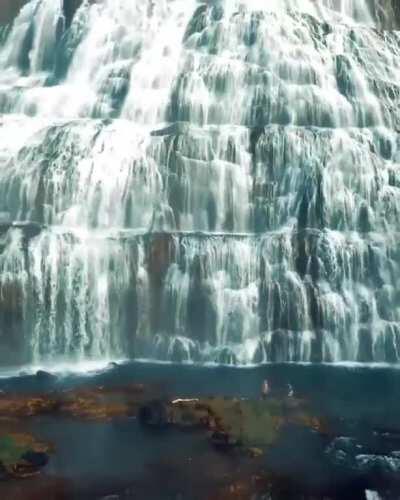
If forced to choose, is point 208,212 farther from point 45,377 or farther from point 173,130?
point 45,377

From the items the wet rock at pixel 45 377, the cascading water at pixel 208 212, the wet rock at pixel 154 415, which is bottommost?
the wet rock at pixel 154 415

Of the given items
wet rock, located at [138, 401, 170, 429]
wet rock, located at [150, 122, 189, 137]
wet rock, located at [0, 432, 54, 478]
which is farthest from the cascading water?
wet rock, located at [0, 432, 54, 478]

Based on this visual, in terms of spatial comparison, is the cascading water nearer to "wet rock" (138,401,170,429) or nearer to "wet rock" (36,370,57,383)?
"wet rock" (36,370,57,383)

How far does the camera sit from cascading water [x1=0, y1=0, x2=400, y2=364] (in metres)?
36.0

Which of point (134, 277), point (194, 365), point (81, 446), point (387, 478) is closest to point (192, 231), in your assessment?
point (134, 277)

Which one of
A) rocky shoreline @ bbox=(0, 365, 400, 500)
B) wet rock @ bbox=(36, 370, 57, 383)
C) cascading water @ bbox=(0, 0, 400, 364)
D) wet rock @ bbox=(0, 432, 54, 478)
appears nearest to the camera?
rocky shoreline @ bbox=(0, 365, 400, 500)

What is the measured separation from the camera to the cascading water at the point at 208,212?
36.0m

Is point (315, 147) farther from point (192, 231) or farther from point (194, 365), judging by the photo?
point (194, 365)

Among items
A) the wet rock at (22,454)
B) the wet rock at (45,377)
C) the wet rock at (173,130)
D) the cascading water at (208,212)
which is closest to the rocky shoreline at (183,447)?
the wet rock at (22,454)

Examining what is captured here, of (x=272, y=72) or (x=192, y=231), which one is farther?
(x=272, y=72)

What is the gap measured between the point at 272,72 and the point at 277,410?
21.9 metres

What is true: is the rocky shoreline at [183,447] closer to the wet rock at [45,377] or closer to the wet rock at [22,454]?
the wet rock at [22,454]

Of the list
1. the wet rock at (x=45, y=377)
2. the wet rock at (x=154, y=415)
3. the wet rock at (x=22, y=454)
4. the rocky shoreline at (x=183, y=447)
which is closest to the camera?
the rocky shoreline at (x=183, y=447)

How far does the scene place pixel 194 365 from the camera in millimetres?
34875
